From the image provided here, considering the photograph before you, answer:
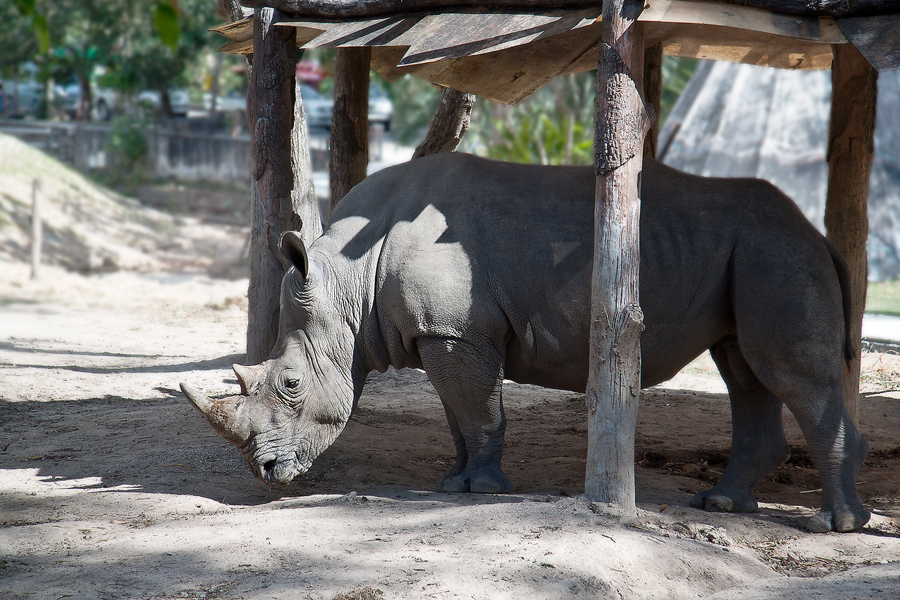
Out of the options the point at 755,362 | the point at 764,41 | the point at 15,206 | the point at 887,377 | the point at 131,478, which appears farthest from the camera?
the point at 15,206

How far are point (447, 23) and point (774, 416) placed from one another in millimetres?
3066

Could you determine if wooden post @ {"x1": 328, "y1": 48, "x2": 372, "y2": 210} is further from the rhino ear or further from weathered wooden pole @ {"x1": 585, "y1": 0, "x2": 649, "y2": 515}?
weathered wooden pole @ {"x1": 585, "y1": 0, "x2": 649, "y2": 515}

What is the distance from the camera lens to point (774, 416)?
17.5ft

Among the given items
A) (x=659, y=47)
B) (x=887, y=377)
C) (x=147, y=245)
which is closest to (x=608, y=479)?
(x=659, y=47)

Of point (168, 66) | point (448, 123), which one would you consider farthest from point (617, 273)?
point (168, 66)

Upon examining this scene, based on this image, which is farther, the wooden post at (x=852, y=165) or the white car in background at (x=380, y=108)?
the white car in background at (x=380, y=108)

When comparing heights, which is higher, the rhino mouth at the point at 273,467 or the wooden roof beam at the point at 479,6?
the wooden roof beam at the point at 479,6

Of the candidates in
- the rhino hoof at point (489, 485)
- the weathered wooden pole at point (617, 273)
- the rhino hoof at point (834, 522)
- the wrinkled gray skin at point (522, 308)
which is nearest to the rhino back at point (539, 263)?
the wrinkled gray skin at point (522, 308)

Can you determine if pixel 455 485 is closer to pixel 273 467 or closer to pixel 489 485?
pixel 489 485

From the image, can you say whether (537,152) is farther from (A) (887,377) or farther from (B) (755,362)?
(B) (755,362)

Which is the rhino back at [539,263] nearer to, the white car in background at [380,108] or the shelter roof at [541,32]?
the shelter roof at [541,32]

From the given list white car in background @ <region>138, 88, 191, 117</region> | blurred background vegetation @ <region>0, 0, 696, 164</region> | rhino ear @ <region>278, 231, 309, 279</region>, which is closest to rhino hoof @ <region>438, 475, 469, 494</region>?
rhino ear @ <region>278, 231, 309, 279</region>

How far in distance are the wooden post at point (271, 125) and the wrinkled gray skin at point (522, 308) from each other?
69 centimetres

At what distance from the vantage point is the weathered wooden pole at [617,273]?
14.0 feet
